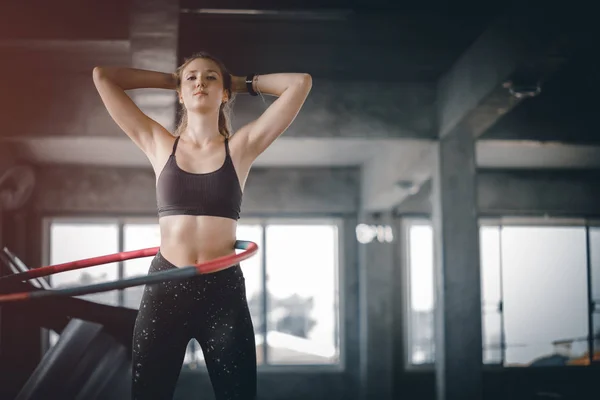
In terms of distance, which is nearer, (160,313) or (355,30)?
(160,313)

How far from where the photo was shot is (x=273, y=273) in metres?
10.6

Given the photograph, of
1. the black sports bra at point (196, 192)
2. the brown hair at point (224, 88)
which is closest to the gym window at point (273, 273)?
the brown hair at point (224, 88)

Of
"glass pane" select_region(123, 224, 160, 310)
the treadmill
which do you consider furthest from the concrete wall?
the treadmill

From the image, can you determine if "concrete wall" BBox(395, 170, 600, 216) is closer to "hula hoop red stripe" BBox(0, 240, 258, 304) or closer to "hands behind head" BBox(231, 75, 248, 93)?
"hands behind head" BBox(231, 75, 248, 93)

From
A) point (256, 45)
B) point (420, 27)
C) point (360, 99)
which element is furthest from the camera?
point (360, 99)

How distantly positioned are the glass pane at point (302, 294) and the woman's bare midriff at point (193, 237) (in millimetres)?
8296

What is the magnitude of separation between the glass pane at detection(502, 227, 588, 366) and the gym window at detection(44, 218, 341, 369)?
242 cm

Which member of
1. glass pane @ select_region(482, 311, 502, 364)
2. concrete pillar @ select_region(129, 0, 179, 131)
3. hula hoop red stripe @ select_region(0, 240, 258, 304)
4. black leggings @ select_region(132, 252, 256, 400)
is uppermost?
concrete pillar @ select_region(129, 0, 179, 131)

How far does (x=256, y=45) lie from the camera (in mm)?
6703

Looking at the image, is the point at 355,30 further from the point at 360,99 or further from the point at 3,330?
the point at 3,330

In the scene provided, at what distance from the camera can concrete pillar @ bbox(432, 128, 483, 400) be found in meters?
6.84

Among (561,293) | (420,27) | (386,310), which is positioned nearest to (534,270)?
(561,293)

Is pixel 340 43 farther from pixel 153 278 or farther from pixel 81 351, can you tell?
pixel 153 278

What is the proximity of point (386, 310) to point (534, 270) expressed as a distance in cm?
234
